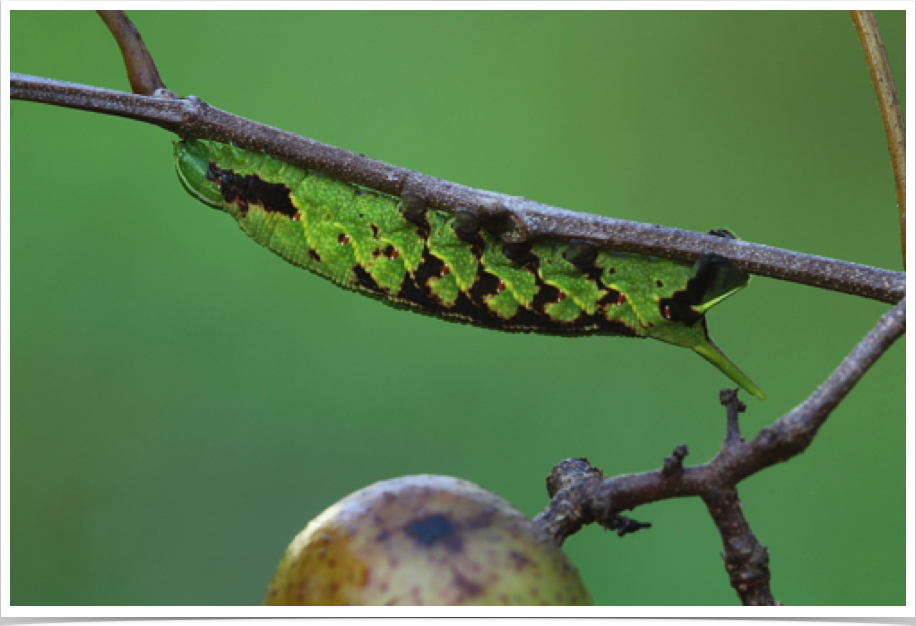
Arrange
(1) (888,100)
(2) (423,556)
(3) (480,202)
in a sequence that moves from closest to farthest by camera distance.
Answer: (2) (423,556), (1) (888,100), (3) (480,202)

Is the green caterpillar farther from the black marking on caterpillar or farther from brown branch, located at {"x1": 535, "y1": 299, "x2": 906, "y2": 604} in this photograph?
brown branch, located at {"x1": 535, "y1": 299, "x2": 906, "y2": 604}

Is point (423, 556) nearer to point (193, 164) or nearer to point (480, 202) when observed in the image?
point (480, 202)

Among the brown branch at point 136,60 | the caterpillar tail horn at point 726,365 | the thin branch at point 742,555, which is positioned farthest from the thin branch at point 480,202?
the thin branch at point 742,555

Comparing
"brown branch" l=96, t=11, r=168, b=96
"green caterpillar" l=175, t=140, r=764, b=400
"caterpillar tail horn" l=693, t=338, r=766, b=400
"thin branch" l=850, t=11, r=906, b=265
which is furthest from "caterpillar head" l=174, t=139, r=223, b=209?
"thin branch" l=850, t=11, r=906, b=265

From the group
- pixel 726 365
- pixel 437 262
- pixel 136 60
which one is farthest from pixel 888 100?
pixel 136 60

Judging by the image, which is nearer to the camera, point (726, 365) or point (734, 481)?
point (734, 481)

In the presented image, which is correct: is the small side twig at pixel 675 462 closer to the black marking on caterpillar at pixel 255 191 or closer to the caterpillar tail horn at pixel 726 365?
the caterpillar tail horn at pixel 726 365

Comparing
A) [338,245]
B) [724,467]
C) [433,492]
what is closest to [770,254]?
[724,467]
